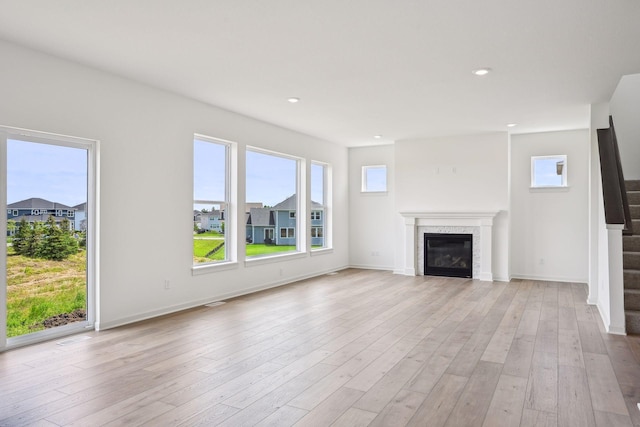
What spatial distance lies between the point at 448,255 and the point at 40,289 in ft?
21.4

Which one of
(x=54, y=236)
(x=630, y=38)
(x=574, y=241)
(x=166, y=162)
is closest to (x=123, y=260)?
(x=54, y=236)

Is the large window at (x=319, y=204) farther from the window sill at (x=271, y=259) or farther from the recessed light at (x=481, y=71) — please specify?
the recessed light at (x=481, y=71)

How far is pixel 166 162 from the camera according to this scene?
5.17m

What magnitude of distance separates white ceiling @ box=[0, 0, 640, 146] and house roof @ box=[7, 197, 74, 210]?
1381 millimetres

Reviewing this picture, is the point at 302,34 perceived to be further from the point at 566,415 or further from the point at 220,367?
the point at 566,415

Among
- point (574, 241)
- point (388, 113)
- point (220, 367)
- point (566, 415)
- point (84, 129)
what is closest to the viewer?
point (566, 415)

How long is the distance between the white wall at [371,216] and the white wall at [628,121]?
3.91 m

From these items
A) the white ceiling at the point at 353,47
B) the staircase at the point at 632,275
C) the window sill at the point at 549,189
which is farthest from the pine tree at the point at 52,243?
the window sill at the point at 549,189

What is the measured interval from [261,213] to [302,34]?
390 centimetres

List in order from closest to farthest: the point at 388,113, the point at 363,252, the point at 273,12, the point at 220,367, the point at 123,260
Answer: the point at 273,12 → the point at 220,367 → the point at 123,260 → the point at 388,113 → the point at 363,252

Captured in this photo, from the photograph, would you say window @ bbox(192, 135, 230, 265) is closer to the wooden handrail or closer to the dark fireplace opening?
Result: the dark fireplace opening

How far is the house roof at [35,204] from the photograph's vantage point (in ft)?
12.7

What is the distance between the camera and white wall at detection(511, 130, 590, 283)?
24.4ft

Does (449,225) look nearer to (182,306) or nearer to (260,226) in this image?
(260,226)
